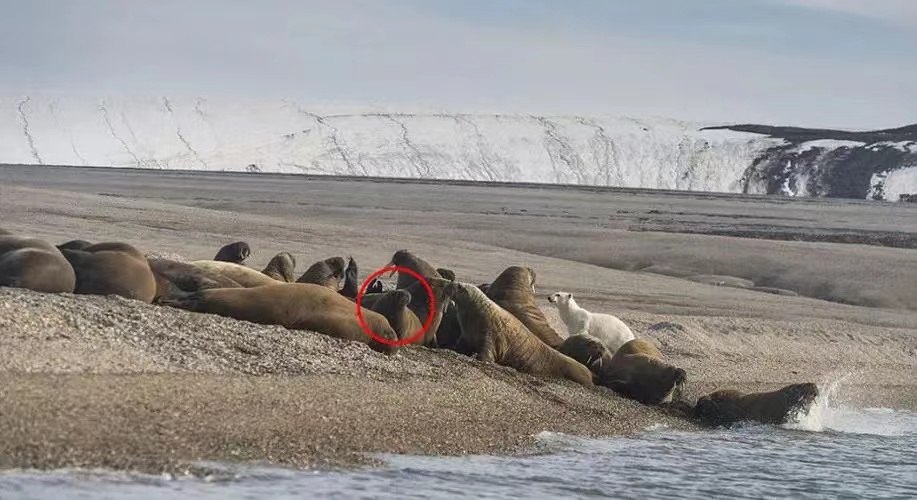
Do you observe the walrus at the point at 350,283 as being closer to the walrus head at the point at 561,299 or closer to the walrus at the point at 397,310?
the walrus at the point at 397,310

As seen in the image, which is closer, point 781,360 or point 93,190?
point 781,360

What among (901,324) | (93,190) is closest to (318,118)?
(93,190)

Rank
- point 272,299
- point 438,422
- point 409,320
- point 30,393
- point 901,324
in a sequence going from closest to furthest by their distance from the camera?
1. point 30,393
2. point 438,422
3. point 272,299
4. point 409,320
5. point 901,324

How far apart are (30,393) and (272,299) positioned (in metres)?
3.50

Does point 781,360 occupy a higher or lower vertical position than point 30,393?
lower

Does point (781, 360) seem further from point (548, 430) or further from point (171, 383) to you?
point (171, 383)

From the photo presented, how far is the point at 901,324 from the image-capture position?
20.5 meters

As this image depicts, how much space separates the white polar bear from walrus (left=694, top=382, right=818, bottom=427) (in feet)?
7.11

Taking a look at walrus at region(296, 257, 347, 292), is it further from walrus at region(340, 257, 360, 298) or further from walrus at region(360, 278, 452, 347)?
walrus at region(360, 278, 452, 347)

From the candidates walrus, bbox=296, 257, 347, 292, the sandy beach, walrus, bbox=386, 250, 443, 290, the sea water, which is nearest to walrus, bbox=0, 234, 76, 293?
the sandy beach

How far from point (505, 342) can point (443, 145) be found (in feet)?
364

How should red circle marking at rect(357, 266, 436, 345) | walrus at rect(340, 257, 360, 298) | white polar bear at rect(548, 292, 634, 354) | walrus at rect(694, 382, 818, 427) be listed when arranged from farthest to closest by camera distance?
white polar bear at rect(548, 292, 634, 354), walrus at rect(340, 257, 360, 298), walrus at rect(694, 382, 818, 427), red circle marking at rect(357, 266, 436, 345)

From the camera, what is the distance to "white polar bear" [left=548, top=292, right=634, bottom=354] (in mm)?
14484

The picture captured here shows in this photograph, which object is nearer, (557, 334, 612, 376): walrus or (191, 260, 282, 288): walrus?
(191, 260, 282, 288): walrus
